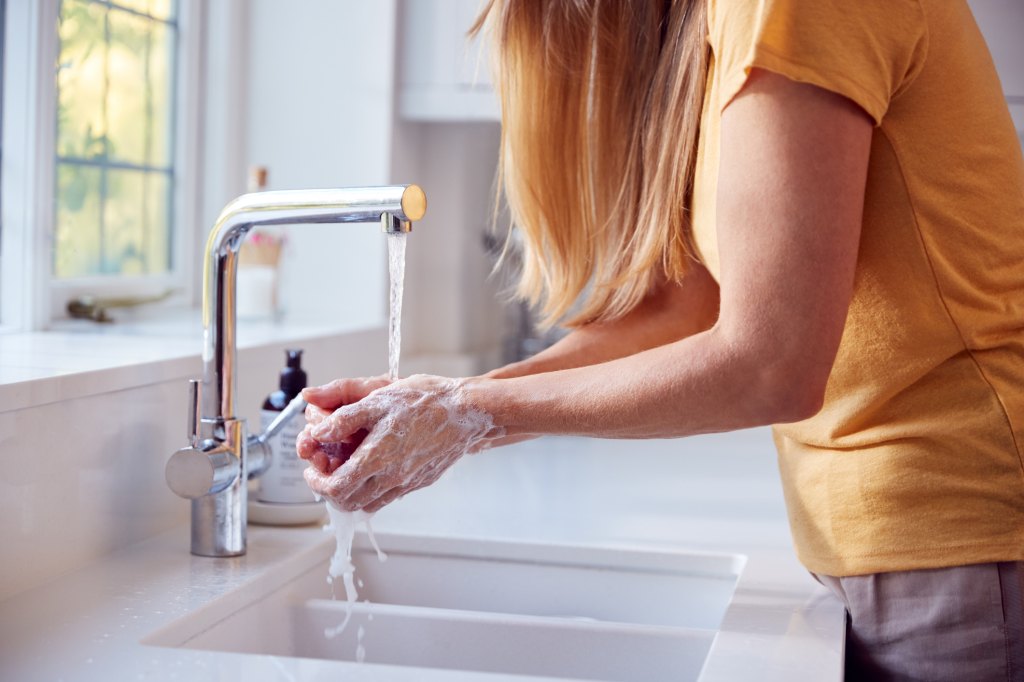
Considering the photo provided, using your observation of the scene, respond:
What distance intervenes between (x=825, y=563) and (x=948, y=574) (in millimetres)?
110

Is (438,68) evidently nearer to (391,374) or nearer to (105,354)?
(105,354)

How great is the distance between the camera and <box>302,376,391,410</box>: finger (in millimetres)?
1113

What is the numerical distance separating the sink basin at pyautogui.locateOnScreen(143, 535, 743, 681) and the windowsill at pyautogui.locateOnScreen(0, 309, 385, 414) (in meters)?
0.25

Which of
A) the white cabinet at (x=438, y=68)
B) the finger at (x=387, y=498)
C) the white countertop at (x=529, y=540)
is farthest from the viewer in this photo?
the white cabinet at (x=438, y=68)

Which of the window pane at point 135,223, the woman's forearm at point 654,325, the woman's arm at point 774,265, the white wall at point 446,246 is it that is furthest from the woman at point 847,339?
the white wall at point 446,246

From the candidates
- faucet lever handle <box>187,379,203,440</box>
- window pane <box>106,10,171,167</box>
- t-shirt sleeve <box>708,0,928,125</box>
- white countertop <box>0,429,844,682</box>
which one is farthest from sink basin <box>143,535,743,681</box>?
window pane <box>106,10,171,167</box>

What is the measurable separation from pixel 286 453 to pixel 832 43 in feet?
2.60

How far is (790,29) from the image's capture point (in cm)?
78

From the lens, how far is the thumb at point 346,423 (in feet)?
3.20

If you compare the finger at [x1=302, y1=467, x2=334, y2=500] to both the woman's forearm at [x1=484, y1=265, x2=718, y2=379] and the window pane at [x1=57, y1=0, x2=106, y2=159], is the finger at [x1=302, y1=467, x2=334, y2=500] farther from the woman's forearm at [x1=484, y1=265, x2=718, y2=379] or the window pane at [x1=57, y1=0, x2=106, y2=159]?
the window pane at [x1=57, y1=0, x2=106, y2=159]

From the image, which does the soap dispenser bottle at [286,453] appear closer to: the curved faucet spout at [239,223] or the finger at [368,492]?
the curved faucet spout at [239,223]

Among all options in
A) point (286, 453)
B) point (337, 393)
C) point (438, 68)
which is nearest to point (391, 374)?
point (337, 393)

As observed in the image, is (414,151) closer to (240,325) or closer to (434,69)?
(434,69)

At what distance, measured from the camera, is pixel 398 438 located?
0.95 meters
